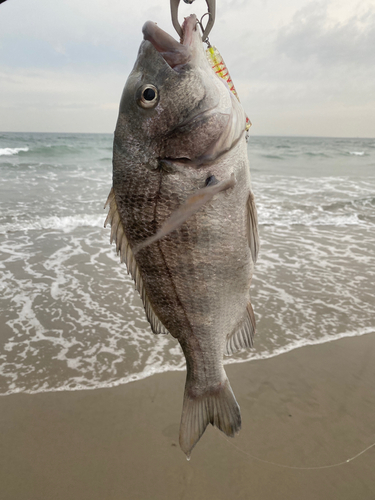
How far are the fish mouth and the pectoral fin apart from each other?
497mm

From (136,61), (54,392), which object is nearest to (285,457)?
(54,392)

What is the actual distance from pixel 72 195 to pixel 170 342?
10029mm

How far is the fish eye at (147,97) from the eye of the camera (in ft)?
4.87

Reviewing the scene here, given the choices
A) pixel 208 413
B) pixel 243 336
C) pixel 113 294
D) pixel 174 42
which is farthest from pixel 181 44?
pixel 113 294

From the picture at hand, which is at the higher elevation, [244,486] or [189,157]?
[189,157]

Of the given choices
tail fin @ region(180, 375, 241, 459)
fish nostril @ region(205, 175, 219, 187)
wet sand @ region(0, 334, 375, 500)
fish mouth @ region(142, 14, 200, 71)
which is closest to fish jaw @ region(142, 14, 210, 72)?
fish mouth @ region(142, 14, 200, 71)

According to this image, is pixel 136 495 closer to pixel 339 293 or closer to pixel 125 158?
pixel 125 158

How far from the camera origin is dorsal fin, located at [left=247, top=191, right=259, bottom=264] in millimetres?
1650

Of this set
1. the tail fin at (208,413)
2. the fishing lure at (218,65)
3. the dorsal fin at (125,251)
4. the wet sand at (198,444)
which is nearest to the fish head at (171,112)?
the fishing lure at (218,65)

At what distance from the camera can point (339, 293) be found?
5586mm

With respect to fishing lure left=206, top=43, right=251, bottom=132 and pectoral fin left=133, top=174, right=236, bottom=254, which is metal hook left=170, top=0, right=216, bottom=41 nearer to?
fishing lure left=206, top=43, right=251, bottom=132

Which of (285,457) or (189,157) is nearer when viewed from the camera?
(189,157)

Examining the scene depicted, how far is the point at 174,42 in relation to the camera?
145cm

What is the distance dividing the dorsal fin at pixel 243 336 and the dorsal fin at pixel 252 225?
36 cm
